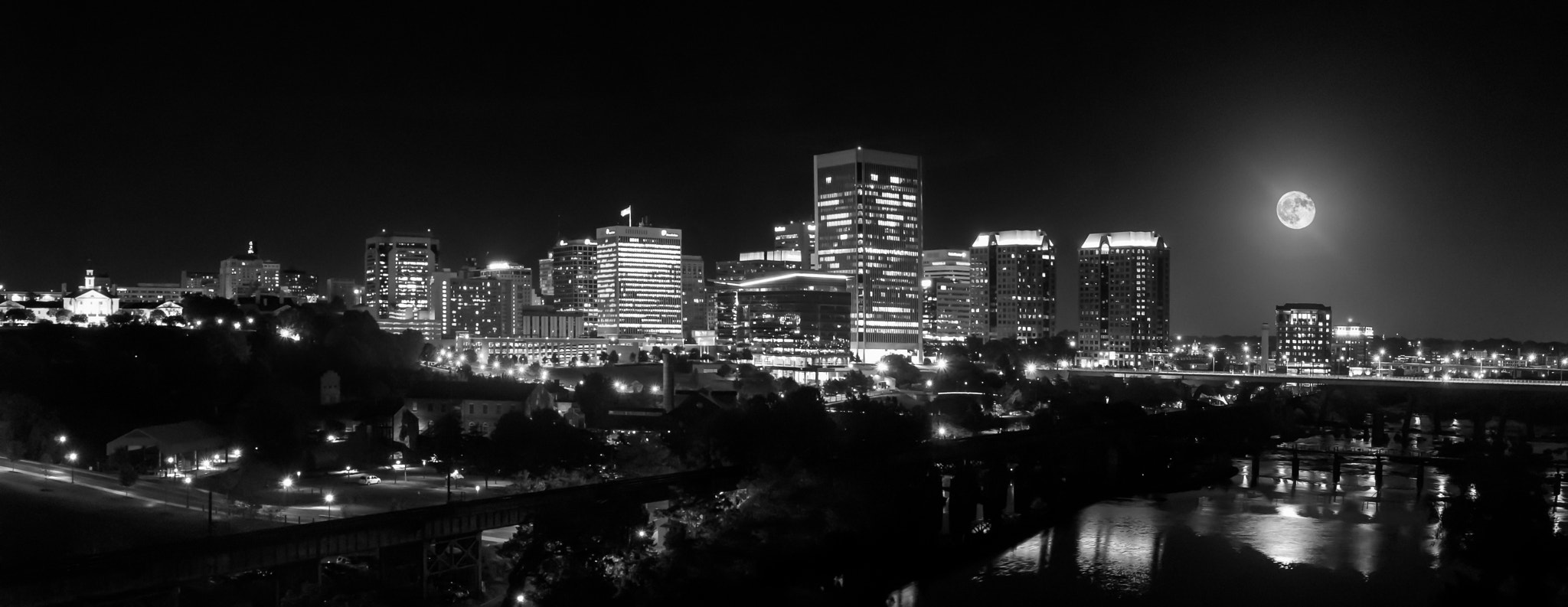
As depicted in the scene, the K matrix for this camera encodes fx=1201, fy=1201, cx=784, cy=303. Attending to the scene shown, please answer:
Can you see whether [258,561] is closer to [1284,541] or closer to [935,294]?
[1284,541]

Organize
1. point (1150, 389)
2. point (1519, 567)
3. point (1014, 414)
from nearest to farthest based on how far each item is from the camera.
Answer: point (1519, 567), point (1014, 414), point (1150, 389)

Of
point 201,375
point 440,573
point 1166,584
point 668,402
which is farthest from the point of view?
point 668,402

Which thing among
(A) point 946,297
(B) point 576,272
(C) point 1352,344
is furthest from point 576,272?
(C) point 1352,344

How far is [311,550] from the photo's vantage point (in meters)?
19.4

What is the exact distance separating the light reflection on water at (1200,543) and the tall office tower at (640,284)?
81.8 meters

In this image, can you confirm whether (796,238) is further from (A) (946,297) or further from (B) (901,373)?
(B) (901,373)

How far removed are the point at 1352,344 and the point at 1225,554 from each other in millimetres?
114651

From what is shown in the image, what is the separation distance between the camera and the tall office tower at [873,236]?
96.0 metres

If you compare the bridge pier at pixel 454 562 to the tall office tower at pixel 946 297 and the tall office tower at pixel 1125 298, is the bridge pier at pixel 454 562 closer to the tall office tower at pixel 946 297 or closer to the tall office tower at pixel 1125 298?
the tall office tower at pixel 946 297

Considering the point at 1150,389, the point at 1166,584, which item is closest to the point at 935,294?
the point at 1150,389

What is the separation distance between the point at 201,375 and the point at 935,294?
99384 mm

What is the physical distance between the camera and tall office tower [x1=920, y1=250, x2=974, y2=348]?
127m

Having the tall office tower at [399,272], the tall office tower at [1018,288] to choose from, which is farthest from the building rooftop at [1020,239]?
the tall office tower at [399,272]

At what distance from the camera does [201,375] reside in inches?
1523
